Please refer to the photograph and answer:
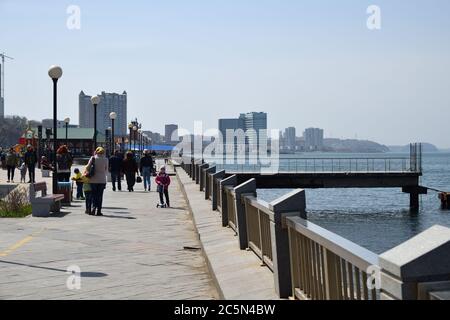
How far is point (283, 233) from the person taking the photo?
7047mm

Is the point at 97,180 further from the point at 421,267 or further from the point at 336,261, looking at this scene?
the point at 421,267

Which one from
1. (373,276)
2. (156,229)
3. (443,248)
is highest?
(443,248)

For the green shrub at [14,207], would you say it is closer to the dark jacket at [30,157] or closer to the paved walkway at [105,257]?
the paved walkway at [105,257]

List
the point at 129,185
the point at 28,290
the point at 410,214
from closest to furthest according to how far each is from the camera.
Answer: the point at 28,290 < the point at 129,185 < the point at 410,214

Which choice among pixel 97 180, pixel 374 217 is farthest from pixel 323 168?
pixel 97 180

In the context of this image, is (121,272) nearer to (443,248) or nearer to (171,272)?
(171,272)

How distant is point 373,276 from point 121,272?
5.58 m

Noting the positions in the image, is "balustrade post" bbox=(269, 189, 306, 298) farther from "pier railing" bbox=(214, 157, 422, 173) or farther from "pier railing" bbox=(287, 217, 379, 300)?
"pier railing" bbox=(214, 157, 422, 173)

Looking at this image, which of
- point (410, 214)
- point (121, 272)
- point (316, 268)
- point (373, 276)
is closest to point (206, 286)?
point (121, 272)

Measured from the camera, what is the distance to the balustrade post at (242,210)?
1028 centimetres

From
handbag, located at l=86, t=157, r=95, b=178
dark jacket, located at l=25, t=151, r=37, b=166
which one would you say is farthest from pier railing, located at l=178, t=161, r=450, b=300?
dark jacket, located at l=25, t=151, r=37, b=166

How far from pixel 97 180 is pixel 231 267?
31.9 feet

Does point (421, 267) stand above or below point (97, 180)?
above

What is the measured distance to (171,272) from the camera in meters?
9.38
